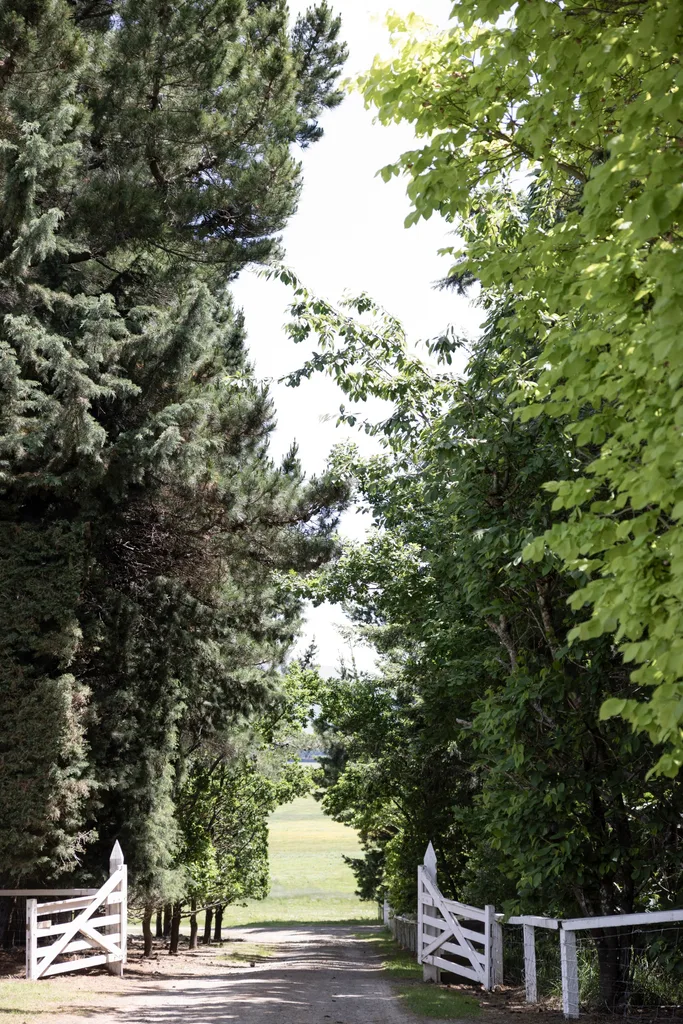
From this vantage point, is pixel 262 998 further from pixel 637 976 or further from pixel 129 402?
pixel 129 402

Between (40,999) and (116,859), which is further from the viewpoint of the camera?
(116,859)

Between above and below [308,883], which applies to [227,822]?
above

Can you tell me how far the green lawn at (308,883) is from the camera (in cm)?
4538

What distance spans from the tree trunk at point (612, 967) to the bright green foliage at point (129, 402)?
721 centimetres

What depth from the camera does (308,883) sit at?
63.5m

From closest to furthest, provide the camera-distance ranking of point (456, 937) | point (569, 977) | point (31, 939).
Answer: point (569, 977), point (31, 939), point (456, 937)

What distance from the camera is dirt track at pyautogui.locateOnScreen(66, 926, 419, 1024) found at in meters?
8.03

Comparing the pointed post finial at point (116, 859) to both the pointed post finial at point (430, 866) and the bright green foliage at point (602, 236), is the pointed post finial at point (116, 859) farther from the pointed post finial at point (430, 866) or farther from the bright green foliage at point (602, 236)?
the bright green foliage at point (602, 236)

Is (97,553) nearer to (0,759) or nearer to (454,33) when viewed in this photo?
(0,759)

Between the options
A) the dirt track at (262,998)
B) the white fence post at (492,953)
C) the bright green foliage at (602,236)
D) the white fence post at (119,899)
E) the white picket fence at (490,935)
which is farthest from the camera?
the white fence post at (119,899)

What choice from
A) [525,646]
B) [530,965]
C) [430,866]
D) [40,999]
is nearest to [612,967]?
[530,965]

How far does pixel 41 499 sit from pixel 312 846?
87.9 meters

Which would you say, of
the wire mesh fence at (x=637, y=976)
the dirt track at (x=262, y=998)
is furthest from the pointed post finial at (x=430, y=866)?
the wire mesh fence at (x=637, y=976)

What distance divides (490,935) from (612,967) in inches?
92.7
